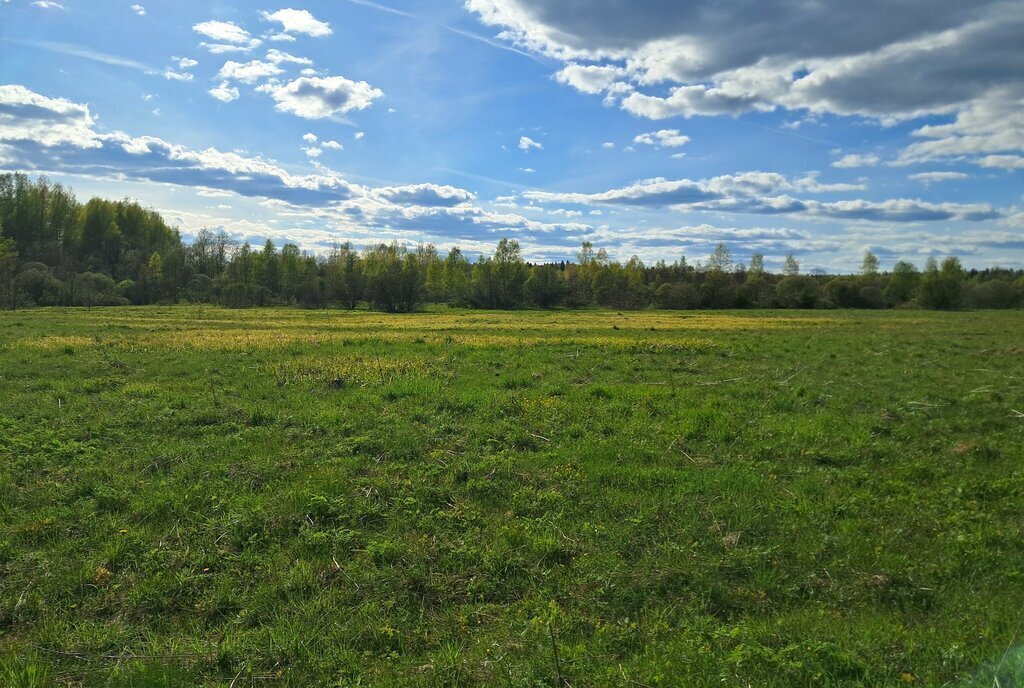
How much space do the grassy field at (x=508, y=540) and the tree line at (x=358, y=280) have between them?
8791 centimetres

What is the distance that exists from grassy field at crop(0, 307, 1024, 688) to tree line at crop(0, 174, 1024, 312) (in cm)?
8791

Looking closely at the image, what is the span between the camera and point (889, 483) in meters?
8.69

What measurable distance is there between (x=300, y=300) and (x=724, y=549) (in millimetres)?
108954

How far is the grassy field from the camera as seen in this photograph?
471 cm

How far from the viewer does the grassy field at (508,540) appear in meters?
4.71

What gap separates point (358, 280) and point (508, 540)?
10266cm

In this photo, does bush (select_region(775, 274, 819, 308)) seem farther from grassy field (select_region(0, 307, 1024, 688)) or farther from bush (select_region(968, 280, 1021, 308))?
grassy field (select_region(0, 307, 1024, 688))

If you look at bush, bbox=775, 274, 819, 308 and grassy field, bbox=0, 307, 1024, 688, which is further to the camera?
bush, bbox=775, 274, 819, 308

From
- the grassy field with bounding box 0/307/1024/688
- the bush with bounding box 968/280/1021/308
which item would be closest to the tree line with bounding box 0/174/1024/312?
the bush with bounding box 968/280/1021/308

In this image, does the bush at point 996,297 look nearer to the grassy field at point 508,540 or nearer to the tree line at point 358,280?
the tree line at point 358,280

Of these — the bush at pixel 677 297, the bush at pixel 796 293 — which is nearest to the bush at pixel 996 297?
the bush at pixel 796 293

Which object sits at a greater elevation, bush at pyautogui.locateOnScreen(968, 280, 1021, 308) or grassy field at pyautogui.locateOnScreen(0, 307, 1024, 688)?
bush at pyautogui.locateOnScreen(968, 280, 1021, 308)

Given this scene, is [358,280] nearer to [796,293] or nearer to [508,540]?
[796,293]

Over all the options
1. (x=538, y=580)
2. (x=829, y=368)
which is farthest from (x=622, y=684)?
(x=829, y=368)
